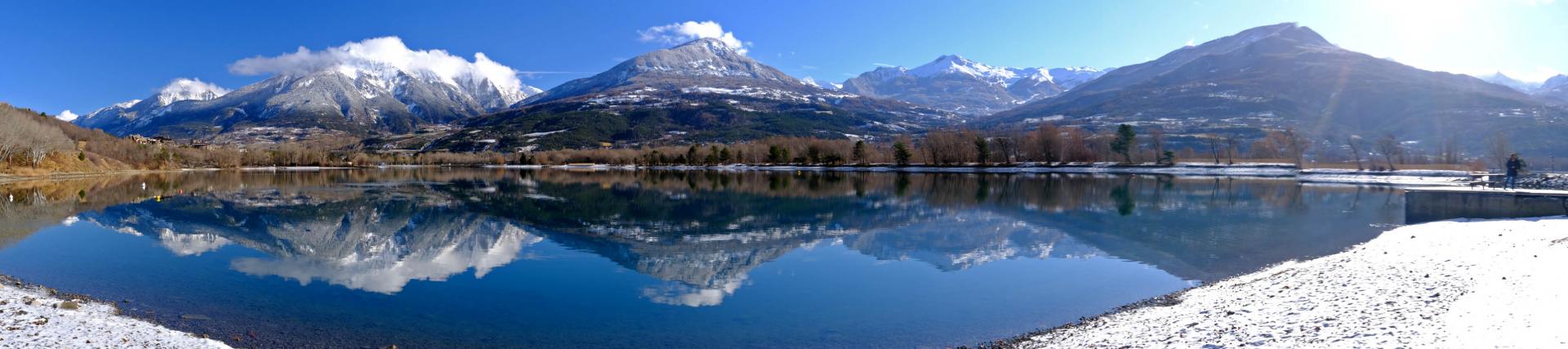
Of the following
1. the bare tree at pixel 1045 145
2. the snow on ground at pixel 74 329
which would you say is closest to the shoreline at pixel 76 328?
the snow on ground at pixel 74 329

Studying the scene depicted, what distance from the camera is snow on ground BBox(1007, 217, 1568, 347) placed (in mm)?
8125

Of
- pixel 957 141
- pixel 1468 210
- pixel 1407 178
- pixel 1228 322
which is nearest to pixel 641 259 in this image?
pixel 1228 322

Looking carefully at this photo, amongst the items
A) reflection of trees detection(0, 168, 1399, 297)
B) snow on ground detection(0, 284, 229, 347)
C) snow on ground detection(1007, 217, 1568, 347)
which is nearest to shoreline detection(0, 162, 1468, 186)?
reflection of trees detection(0, 168, 1399, 297)

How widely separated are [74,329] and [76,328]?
6 cm

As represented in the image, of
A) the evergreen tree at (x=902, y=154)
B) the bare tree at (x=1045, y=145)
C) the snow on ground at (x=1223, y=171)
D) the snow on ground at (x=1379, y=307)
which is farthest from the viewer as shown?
the evergreen tree at (x=902, y=154)

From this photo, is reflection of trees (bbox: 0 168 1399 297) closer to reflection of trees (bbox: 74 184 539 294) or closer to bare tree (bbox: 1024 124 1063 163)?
reflection of trees (bbox: 74 184 539 294)

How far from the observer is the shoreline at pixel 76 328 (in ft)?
31.1

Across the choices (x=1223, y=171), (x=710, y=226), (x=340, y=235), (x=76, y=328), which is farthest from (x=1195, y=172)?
(x=76, y=328)

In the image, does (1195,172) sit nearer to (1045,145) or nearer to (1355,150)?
(1355,150)

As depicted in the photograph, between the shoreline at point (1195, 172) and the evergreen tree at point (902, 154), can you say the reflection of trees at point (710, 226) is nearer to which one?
the shoreline at point (1195, 172)

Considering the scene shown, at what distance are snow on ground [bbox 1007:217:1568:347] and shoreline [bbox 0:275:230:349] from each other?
43.2 feet

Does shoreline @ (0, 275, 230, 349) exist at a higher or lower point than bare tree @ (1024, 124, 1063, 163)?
lower

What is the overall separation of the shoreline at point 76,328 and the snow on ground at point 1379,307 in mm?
13152

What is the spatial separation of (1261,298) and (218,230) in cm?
3627
